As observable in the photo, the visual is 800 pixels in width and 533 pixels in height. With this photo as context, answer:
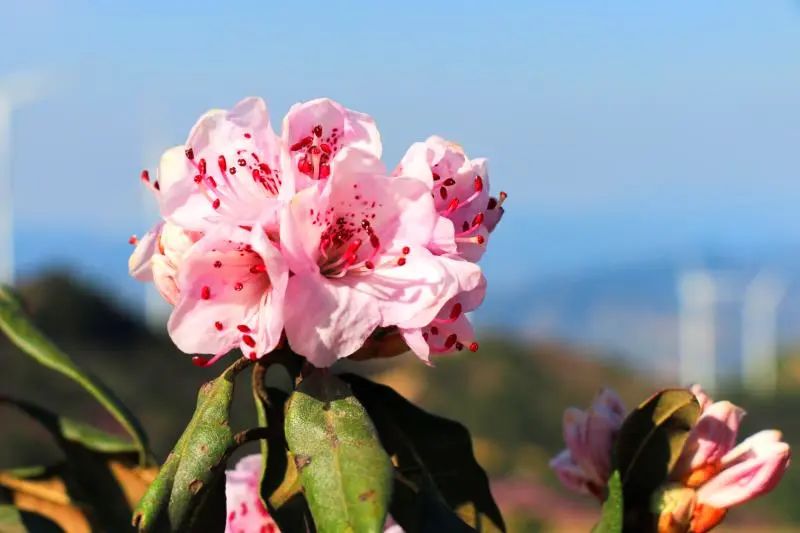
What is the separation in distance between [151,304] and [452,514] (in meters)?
→ 13.5

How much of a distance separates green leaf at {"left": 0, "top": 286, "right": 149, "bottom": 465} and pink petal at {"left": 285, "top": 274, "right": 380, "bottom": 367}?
42cm

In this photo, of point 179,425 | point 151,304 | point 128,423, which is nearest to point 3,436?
point 179,425

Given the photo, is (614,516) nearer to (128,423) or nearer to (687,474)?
(687,474)

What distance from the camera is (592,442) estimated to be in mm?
1212

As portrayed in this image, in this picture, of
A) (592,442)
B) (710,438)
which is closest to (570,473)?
(592,442)

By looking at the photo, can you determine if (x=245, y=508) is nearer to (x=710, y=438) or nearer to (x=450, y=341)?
(x=450, y=341)

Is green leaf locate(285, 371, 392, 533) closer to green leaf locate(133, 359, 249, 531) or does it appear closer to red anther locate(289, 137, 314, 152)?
green leaf locate(133, 359, 249, 531)

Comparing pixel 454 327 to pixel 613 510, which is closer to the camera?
pixel 454 327

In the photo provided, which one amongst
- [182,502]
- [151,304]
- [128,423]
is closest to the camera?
[182,502]

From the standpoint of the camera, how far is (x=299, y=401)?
925 mm

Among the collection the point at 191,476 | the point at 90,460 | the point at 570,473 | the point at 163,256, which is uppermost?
the point at 163,256

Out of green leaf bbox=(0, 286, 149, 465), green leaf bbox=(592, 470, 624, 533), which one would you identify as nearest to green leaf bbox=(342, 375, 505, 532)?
green leaf bbox=(592, 470, 624, 533)

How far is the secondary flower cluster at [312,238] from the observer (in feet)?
3.01

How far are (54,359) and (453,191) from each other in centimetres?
50
